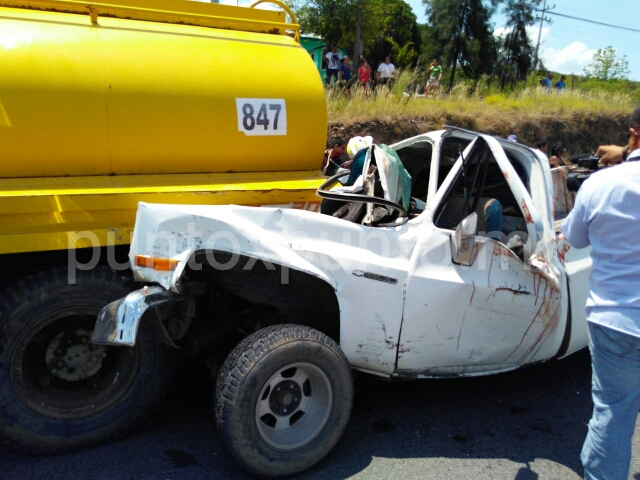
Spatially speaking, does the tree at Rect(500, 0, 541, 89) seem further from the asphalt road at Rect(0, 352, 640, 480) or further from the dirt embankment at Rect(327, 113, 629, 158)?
the asphalt road at Rect(0, 352, 640, 480)

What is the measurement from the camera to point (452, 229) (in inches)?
136

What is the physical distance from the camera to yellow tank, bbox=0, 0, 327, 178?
10.6ft

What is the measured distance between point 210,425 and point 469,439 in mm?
1699

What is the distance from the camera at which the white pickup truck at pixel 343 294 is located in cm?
298

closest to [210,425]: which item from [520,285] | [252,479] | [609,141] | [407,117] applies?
[252,479]

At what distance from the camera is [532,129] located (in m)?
14.7

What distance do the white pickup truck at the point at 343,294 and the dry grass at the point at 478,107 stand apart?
7560 millimetres

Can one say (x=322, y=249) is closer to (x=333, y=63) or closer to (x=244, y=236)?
(x=244, y=236)

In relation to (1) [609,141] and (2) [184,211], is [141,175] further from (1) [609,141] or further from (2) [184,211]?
(1) [609,141]

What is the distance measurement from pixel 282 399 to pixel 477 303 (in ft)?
4.34

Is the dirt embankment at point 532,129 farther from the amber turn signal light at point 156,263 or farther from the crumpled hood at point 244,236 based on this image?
the amber turn signal light at point 156,263

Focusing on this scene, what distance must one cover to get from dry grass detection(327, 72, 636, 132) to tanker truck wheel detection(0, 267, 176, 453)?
8122 millimetres

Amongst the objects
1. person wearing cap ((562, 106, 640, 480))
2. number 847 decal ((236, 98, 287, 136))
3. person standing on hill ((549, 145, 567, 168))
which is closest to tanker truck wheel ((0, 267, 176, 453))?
number 847 decal ((236, 98, 287, 136))

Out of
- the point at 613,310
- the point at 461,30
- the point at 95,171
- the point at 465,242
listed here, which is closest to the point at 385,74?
the point at 461,30
